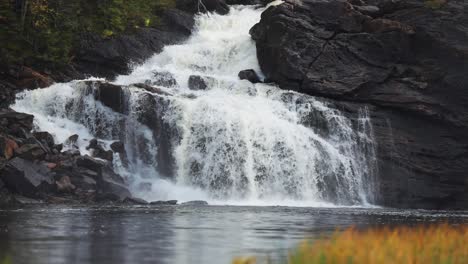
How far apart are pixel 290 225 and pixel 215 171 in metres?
17.4

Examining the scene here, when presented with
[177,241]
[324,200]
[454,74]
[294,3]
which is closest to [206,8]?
[294,3]

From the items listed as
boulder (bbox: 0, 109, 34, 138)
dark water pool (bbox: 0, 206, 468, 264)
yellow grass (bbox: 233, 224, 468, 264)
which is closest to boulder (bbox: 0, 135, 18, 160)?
boulder (bbox: 0, 109, 34, 138)

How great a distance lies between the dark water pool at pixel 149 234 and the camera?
14547 mm

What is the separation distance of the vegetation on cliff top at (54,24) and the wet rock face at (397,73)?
1242cm

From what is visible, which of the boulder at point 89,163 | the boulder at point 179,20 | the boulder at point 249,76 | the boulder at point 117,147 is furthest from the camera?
the boulder at point 179,20

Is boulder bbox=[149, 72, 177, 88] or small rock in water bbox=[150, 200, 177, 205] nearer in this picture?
small rock in water bbox=[150, 200, 177, 205]

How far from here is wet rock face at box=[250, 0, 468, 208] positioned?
47.6m

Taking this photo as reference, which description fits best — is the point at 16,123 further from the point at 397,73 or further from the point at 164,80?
the point at 397,73

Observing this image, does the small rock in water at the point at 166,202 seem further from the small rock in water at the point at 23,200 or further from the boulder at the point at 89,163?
the small rock in water at the point at 23,200

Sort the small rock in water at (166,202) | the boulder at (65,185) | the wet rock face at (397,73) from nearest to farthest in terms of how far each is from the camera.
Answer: the boulder at (65,185), the small rock in water at (166,202), the wet rock face at (397,73)

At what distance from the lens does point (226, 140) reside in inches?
1647

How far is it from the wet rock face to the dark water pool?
20525 mm

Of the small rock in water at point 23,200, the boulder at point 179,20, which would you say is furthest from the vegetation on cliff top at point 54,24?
the small rock in water at point 23,200

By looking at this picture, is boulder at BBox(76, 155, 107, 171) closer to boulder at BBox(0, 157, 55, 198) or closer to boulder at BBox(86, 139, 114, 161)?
boulder at BBox(86, 139, 114, 161)
